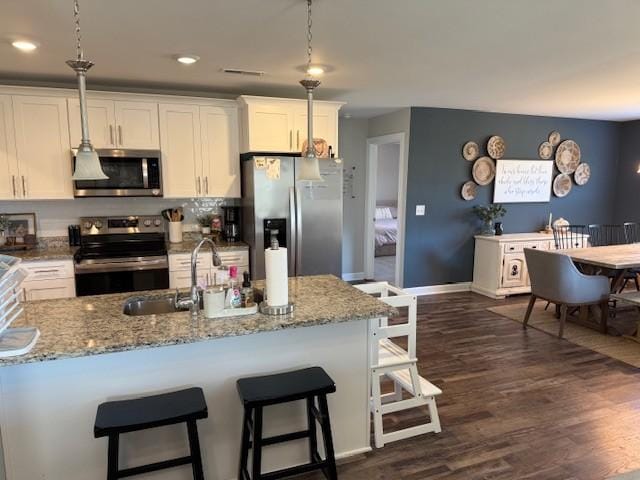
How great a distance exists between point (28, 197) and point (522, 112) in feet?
18.9

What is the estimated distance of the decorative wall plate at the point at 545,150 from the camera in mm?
6043

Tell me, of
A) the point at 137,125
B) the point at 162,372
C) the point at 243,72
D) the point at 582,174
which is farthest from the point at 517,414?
the point at 582,174

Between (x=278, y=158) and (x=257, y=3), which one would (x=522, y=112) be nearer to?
(x=278, y=158)

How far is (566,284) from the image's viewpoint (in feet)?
13.5

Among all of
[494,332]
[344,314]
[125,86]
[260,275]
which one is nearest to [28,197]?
[125,86]

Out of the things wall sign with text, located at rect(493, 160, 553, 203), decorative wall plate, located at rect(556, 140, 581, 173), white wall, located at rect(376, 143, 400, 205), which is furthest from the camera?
white wall, located at rect(376, 143, 400, 205)

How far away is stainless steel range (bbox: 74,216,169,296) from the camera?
366 cm

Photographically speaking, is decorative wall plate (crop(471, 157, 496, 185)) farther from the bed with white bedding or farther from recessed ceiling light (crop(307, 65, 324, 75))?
recessed ceiling light (crop(307, 65, 324, 75))

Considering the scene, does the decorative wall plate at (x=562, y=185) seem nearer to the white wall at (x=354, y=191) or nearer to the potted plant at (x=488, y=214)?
the potted plant at (x=488, y=214)

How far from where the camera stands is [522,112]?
569 centimetres

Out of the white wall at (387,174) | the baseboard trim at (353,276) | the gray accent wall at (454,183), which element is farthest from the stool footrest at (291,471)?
the white wall at (387,174)

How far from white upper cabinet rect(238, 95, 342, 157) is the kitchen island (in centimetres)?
220

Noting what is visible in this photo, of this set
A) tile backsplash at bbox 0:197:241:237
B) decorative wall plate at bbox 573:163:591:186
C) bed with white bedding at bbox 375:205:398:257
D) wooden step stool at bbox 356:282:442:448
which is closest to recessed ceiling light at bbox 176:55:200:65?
tile backsplash at bbox 0:197:241:237

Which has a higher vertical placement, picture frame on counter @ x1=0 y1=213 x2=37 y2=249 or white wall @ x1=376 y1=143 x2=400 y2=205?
→ white wall @ x1=376 y1=143 x2=400 y2=205
